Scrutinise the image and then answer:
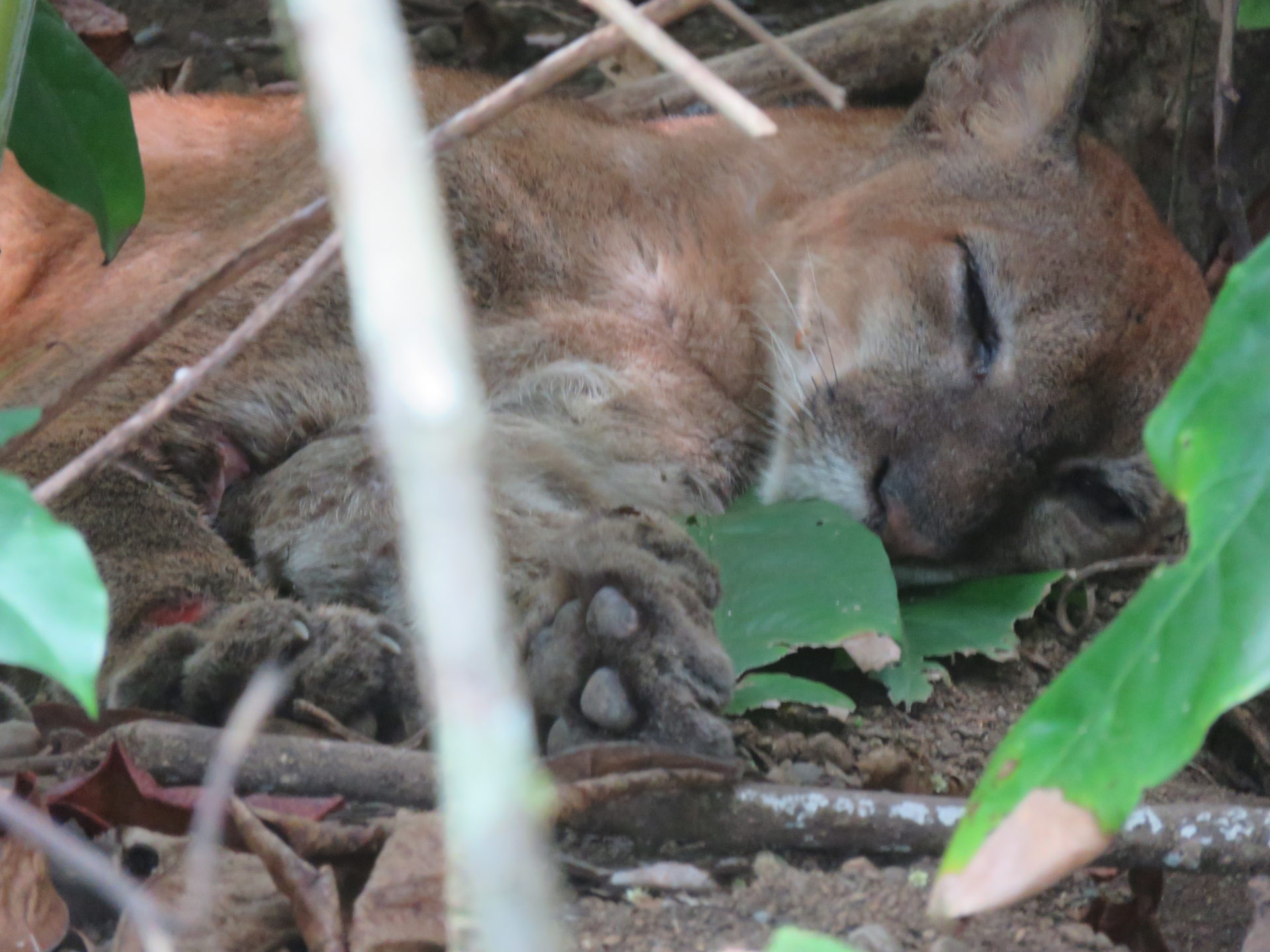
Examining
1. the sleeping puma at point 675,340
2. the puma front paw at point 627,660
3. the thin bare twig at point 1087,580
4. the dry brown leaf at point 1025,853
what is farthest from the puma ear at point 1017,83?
the dry brown leaf at point 1025,853

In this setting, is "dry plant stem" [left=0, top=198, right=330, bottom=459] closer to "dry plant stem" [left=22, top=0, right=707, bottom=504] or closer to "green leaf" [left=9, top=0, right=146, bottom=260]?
"dry plant stem" [left=22, top=0, right=707, bottom=504]

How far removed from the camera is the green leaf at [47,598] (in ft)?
3.22

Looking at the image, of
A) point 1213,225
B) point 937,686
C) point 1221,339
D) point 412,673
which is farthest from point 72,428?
point 1213,225

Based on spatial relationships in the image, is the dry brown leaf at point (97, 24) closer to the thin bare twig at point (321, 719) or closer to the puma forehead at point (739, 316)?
the puma forehead at point (739, 316)

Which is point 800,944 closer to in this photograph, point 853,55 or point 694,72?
point 694,72

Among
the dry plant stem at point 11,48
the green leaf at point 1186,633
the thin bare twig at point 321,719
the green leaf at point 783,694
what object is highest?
the dry plant stem at point 11,48

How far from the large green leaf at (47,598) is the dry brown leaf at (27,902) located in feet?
1.69

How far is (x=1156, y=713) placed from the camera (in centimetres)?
100

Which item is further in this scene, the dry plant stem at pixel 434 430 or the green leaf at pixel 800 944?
the green leaf at pixel 800 944

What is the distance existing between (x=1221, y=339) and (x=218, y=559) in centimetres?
176

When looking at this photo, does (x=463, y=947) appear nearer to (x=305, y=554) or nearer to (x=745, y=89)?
(x=305, y=554)

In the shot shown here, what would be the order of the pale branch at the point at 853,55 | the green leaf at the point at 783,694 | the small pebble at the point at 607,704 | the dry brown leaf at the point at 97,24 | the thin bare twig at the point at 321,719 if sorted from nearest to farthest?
1. the small pebble at the point at 607,704
2. the thin bare twig at the point at 321,719
3. the green leaf at the point at 783,694
4. the pale branch at the point at 853,55
5. the dry brown leaf at the point at 97,24

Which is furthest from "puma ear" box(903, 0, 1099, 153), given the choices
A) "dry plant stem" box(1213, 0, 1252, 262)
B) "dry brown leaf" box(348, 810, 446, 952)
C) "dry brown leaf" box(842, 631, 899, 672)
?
"dry brown leaf" box(348, 810, 446, 952)

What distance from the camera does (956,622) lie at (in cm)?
263
